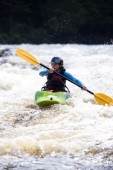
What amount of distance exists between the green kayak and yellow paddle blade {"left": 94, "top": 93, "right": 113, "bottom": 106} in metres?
0.52

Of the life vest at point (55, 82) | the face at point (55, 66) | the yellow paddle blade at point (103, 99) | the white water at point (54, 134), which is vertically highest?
the face at point (55, 66)

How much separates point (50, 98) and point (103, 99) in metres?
0.91

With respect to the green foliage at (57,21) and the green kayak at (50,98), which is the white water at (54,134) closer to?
the green kayak at (50,98)

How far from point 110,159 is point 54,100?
268cm

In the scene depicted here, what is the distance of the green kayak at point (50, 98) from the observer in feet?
23.5

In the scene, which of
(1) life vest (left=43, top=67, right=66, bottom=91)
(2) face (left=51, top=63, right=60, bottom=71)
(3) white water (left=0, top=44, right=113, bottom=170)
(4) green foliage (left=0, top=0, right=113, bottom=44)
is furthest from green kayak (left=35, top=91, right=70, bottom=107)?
(4) green foliage (left=0, top=0, right=113, bottom=44)

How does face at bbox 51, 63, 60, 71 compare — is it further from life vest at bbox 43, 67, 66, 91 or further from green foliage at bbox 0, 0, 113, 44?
green foliage at bbox 0, 0, 113, 44

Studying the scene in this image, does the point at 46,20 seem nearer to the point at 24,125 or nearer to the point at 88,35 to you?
the point at 88,35

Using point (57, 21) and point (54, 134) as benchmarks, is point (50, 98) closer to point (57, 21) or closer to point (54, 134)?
point (54, 134)

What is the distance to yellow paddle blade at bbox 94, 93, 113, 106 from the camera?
7400mm

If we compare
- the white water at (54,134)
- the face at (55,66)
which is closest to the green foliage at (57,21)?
the face at (55,66)

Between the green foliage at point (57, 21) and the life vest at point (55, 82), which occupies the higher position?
the green foliage at point (57, 21)

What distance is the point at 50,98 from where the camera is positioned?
284 inches

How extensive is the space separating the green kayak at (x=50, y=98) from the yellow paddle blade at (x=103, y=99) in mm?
523
